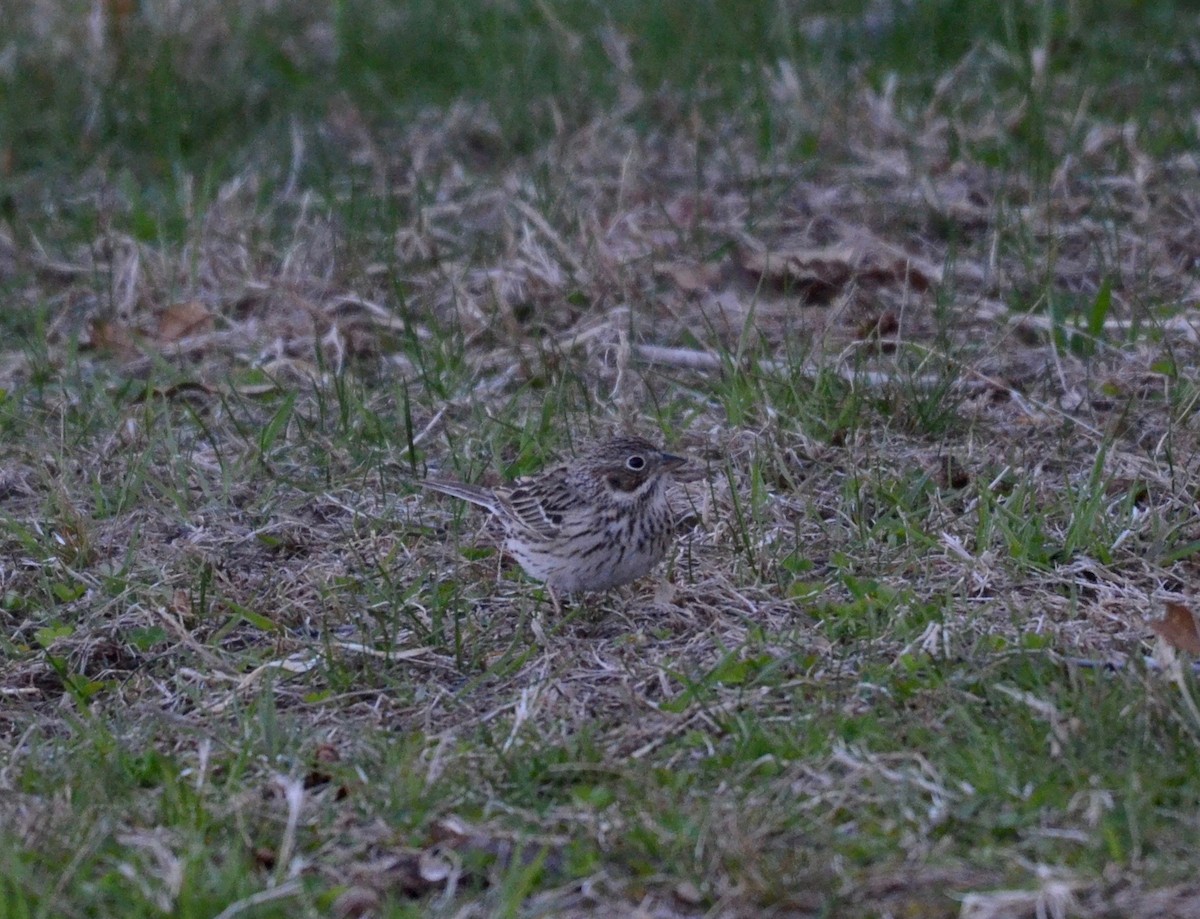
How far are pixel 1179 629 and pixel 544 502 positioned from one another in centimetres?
198

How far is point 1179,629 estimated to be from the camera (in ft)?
15.3

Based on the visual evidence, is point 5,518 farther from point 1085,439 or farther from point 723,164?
point 723,164

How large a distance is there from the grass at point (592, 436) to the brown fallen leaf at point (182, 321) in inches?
0.9

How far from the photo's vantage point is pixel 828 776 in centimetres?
412

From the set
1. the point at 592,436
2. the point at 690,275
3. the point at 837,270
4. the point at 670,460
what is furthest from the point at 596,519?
the point at 837,270

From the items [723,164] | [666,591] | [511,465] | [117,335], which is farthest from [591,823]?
[723,164]

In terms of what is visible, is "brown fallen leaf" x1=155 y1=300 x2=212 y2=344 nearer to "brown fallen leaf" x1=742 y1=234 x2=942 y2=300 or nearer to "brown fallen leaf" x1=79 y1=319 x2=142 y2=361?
"brown fallen leaf" x1=79 y1=319 x2=142 y2=361

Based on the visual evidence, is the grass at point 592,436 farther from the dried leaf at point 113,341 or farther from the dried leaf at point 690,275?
the dried leaf at point 113,341

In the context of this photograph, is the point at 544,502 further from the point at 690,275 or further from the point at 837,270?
the point at 837,270

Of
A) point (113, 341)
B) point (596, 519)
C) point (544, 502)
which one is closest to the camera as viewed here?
point (596, 519)

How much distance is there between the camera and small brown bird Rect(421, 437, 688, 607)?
17.6 ft

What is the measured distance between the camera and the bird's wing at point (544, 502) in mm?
5453

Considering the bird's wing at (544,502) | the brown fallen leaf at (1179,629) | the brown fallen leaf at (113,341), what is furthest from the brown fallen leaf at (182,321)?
the brown fallen leaf at (1179,629)

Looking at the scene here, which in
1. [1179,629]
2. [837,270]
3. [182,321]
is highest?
[1179,629]
